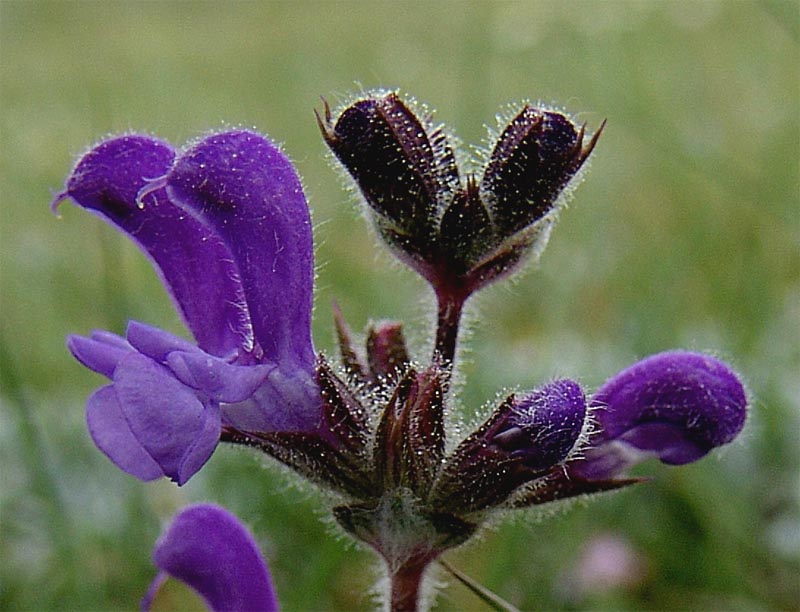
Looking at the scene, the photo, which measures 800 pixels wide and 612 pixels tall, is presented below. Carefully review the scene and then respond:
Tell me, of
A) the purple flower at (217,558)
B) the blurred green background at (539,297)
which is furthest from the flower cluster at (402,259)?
the purple flower at (217,558)

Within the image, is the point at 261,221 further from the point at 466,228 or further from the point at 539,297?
the point at 539,297

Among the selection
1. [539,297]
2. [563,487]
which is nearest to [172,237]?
[563,487]

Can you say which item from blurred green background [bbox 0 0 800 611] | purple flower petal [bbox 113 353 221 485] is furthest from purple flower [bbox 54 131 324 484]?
blurred green background [bbox 0 0 800 611]

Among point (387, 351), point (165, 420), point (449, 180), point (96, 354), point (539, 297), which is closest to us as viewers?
point (165, 420)

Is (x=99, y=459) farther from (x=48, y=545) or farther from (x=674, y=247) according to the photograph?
(x=674, y=247)

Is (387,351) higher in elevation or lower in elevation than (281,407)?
higher

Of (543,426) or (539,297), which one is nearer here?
(543,426)

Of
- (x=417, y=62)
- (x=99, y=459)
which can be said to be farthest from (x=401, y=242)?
(x=417, y=62)
